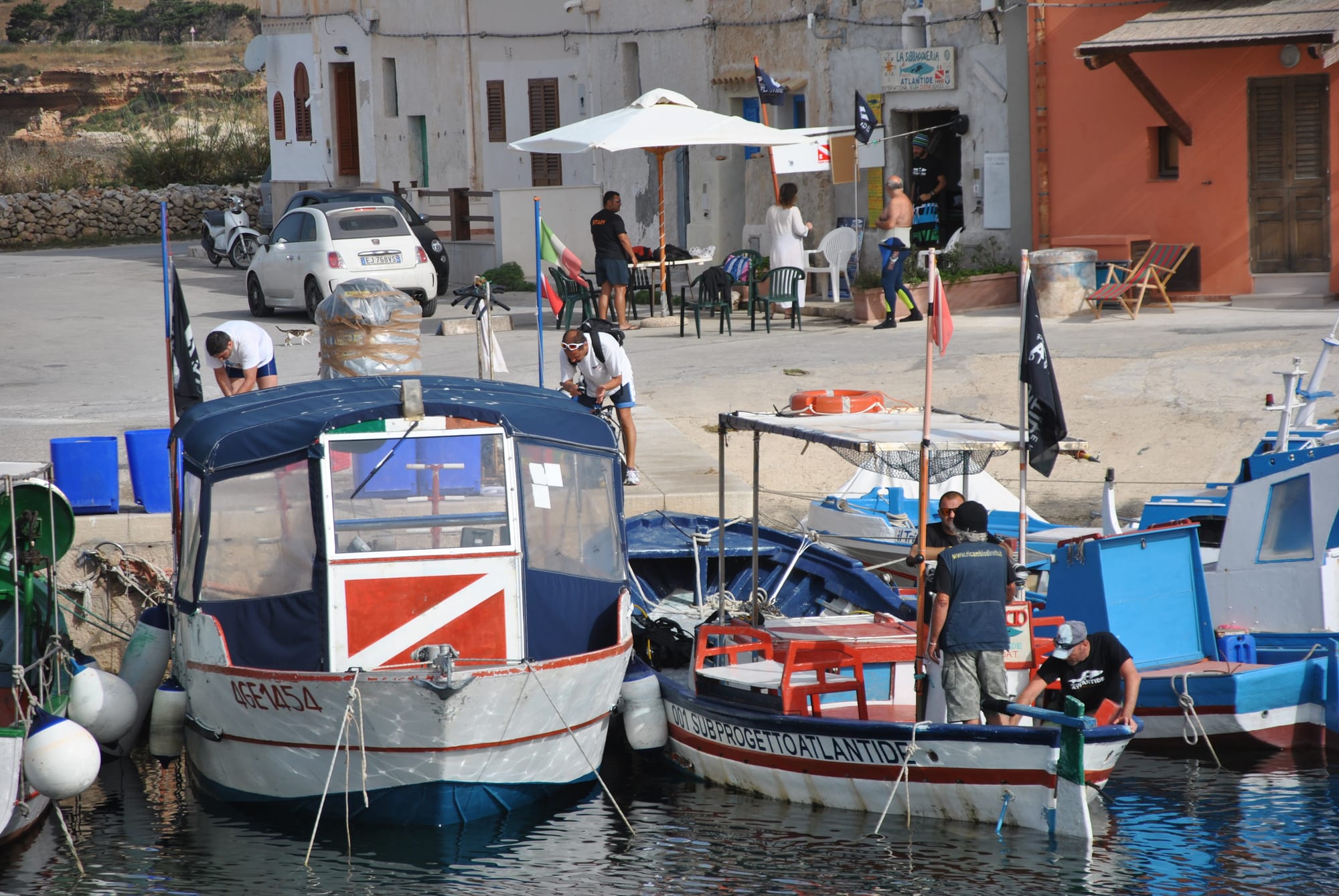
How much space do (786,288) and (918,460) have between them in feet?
34.3

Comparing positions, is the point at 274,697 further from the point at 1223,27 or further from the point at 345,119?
the point at 345,119

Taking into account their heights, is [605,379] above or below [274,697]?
above

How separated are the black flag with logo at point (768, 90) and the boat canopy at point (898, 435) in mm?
12203

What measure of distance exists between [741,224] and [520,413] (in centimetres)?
1627

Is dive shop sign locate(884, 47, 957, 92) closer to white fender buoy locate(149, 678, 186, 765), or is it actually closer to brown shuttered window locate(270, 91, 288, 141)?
white fender buoy locate(149, 678, 186, 765)

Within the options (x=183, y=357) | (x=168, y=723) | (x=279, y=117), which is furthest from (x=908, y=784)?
(x=279, y=117)

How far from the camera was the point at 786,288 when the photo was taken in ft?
70.7

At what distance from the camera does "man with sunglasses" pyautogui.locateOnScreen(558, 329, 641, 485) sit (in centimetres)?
1391

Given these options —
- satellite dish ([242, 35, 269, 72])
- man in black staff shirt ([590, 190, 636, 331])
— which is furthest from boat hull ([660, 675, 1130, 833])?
satellite dish ([242, 35, 269, 72])

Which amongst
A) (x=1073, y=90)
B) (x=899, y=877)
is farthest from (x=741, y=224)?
(x=899, y=877)

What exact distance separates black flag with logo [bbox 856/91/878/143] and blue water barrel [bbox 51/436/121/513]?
12124 millimetres

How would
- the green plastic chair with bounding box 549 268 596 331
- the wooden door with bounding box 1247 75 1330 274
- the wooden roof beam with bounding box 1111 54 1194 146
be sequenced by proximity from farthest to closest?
the green plastic chair with bounding box 549 268 596 331
the wooden roof beam with bounding box 1111 54 1194 146
the wooden door with bounding box 1247 75 1330 274

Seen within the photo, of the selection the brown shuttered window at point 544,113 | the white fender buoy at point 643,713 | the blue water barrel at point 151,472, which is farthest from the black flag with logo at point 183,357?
the brown shuttered window at point 544,113

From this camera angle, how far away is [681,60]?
2614cm
